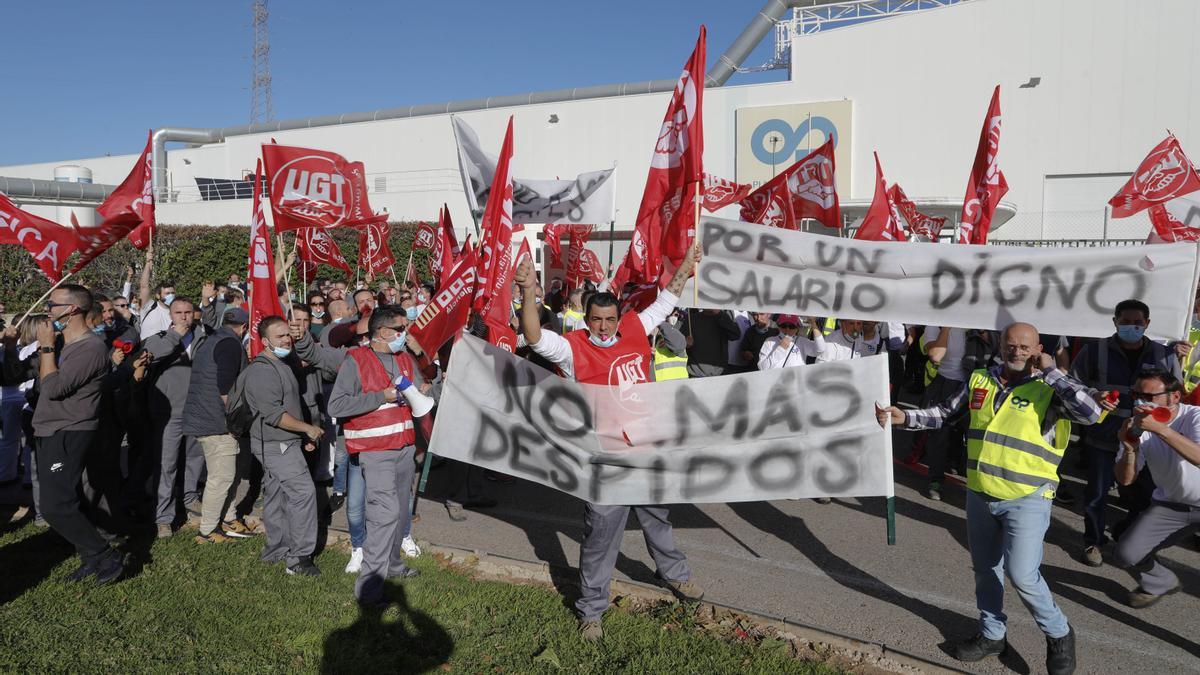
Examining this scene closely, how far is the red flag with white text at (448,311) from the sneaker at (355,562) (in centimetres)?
158

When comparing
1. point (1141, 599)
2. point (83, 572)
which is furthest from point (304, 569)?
point (1141, 599)

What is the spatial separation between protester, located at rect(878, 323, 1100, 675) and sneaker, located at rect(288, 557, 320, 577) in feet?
13.8

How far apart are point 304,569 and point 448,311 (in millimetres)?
2119

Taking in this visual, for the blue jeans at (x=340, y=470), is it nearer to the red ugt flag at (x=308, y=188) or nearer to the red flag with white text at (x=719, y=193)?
the red ugt flag at (x=308, y=188)

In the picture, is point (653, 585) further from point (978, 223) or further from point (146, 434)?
point (146, 434)

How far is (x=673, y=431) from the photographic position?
16.7 ft

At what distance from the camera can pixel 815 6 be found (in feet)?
111

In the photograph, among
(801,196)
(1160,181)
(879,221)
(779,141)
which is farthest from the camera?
(779,141)

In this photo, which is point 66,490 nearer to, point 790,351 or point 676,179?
point 676,179

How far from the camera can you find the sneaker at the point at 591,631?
4.74 m

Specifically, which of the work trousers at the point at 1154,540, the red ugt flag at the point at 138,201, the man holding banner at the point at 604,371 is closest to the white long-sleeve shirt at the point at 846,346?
the man holding banner at the point at 604,371

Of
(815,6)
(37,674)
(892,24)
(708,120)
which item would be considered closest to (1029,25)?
(892,24)

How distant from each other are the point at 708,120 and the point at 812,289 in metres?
28.1

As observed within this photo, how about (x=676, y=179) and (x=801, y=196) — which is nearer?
(x=676, y=179)
